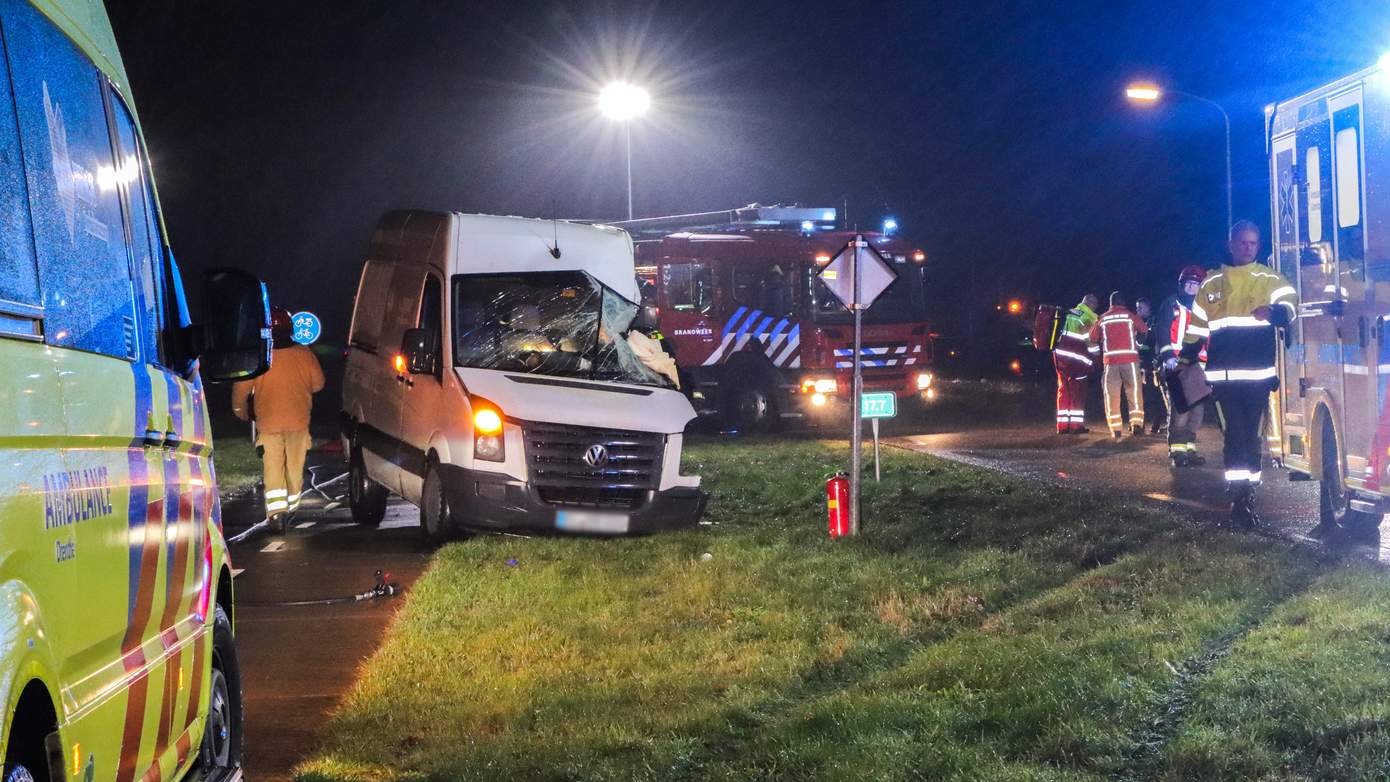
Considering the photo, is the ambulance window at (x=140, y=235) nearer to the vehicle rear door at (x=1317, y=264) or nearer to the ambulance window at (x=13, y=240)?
the ambulance window at (x=13, y=240)

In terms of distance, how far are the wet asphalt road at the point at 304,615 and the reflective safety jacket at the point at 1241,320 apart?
591 centimetres

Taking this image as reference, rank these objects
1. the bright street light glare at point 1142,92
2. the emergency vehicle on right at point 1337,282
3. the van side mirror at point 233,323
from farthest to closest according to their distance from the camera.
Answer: the bright street light glare at point 1142,92 < the emergency vehicle on right at point 1337,282 < the van side mirror at point 233,323

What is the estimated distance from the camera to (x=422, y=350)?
42.9 feet

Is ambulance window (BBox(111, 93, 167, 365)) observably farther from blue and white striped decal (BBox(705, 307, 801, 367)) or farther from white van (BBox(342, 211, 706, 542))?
blue and white striped decal (BBox(705, 307, 801, 367))

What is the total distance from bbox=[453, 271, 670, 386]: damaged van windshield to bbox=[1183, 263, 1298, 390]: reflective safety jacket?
447 centimetres

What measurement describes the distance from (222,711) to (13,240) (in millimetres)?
2729

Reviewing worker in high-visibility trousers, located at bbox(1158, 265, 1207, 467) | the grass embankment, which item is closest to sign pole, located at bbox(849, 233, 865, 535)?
the grass embankment

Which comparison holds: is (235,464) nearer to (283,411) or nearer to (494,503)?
(283,411)

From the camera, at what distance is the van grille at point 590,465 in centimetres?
1271

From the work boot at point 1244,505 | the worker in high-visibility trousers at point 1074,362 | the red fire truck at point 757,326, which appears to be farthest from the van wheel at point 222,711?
the red fire truck at point 757,326

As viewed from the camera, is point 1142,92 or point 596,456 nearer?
point 596,456

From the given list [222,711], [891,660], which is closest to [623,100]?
[891,660]

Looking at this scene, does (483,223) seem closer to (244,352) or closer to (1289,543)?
(1289,543)

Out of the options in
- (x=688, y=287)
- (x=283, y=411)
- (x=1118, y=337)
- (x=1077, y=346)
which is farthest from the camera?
(x=688, y=287)
